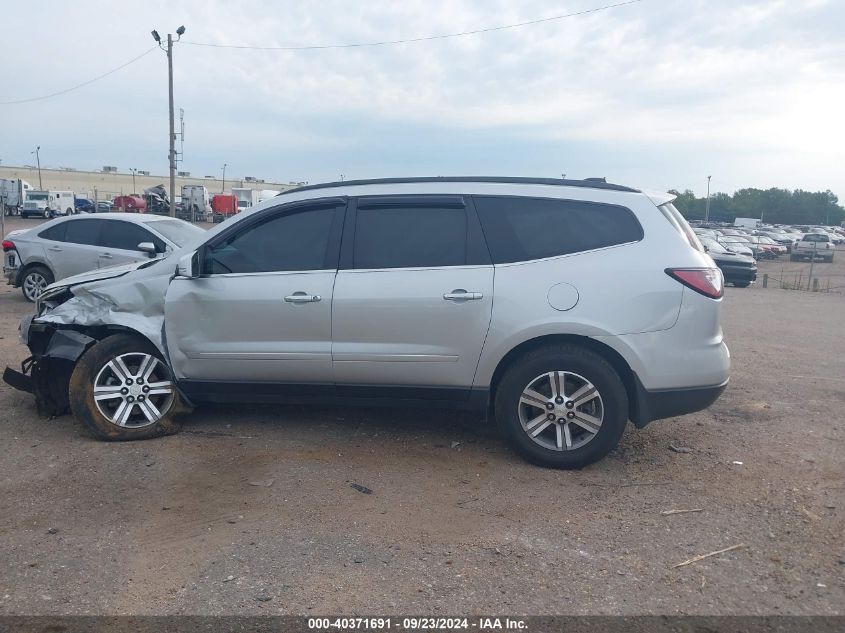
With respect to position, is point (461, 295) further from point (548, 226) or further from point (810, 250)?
point (810, 250)

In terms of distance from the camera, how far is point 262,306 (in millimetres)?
A: 5379

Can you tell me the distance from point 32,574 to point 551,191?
3.80 metres

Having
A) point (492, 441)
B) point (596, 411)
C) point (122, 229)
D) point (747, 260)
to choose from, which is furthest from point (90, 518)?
point (747, 260)

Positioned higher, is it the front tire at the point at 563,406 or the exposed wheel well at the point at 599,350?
the exposed wheel well at the point at 599,350

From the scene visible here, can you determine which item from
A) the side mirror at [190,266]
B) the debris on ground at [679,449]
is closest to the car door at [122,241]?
the side mirror at [190,266]

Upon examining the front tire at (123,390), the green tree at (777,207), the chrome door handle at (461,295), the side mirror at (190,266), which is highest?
the green tree at (777,207)

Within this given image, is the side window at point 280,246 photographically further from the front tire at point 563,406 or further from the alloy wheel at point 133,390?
the front tire at point 563,406

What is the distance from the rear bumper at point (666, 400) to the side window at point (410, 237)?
1476mm

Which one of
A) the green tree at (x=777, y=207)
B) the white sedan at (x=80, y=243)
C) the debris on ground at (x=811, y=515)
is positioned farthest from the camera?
the green tree at (x=777, y=207)

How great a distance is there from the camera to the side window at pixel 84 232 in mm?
12352

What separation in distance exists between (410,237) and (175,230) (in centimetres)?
786

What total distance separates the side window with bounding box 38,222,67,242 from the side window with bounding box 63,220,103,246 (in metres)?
0.07

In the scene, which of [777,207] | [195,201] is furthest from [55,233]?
[777,207]

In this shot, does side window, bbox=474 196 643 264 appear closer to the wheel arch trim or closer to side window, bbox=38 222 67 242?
the wheel arch trim
